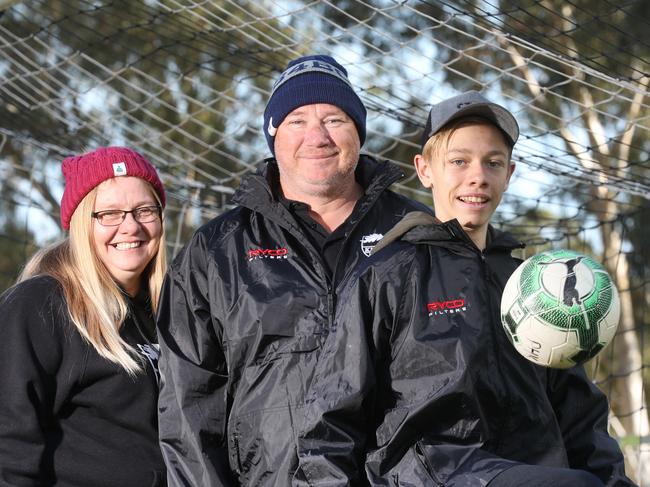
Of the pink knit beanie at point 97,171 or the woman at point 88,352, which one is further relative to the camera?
the pink knit beanie at point 97,171

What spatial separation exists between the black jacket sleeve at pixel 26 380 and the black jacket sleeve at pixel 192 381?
0.38 meters

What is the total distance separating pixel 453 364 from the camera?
2.75 m

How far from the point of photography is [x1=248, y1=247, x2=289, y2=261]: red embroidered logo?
3.20 m

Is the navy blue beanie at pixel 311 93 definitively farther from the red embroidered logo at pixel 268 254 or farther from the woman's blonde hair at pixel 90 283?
the woman's blonde hair at pixel 90 283

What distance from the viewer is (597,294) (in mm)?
2643

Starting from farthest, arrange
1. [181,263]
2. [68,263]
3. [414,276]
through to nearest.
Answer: [68,263]
[181,263]
[414,276]

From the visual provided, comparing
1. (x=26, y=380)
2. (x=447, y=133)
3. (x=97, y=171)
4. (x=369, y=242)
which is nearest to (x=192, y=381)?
(x=26, y=380)

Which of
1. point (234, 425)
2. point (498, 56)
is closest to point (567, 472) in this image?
point (234, 425)

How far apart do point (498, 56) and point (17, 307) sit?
10947 millimetres

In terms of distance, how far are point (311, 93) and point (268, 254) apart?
569 millimetres

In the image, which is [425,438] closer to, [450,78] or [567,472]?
→ [567,472]

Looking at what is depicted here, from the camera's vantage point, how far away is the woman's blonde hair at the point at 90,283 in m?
3.36

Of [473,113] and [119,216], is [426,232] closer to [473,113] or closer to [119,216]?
[473,113]

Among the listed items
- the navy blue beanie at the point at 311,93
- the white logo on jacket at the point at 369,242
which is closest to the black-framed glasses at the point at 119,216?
the navy blue beanie at the point at 311,93
